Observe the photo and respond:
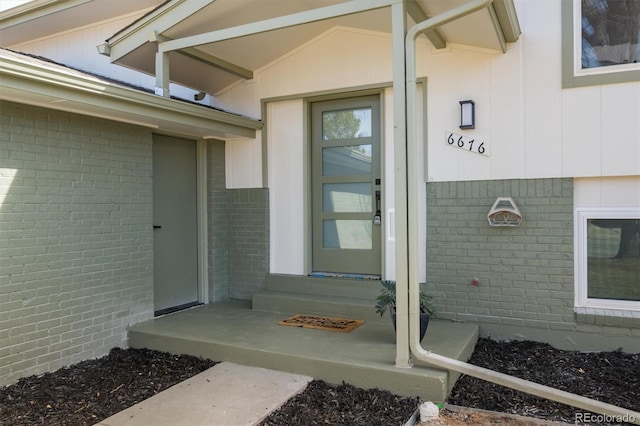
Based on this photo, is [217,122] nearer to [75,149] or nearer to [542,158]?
[75,149]

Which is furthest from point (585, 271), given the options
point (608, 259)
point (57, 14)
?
point (57, 14)

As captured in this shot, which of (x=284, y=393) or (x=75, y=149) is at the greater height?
(x=75, y=149)

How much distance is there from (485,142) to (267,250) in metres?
2.67

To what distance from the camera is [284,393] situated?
10.5 ft

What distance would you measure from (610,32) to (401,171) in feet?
7.88

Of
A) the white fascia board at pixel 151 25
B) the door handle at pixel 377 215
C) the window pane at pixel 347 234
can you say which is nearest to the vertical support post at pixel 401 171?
the door handle at pixel 377 215

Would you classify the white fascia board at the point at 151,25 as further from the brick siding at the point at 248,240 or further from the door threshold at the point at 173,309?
the door threshold at the point at 173,309

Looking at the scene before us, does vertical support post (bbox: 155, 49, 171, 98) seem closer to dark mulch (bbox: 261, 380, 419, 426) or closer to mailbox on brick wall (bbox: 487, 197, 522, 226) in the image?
dark mulch (bbox: 261, 380, 419, 426)

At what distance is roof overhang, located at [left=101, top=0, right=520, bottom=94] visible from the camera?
3.57 m

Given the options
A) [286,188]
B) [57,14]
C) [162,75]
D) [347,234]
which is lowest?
[347,234]

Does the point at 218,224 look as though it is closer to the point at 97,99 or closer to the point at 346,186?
→ the point at 346,186

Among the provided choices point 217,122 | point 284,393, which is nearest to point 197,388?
point 284,393

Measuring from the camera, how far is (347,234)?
5109 mm

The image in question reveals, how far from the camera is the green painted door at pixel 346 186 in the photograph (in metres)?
4.93
